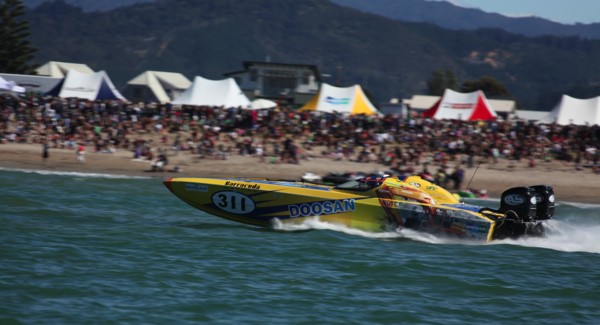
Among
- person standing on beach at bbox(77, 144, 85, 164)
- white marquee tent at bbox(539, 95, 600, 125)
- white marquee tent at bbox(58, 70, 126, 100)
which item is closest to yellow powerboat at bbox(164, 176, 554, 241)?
person standing on beach at bbox(77, 144, 85, 164)

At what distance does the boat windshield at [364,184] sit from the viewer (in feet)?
50.8

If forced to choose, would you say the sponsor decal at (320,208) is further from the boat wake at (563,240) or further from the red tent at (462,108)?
the red tent at (462,108)

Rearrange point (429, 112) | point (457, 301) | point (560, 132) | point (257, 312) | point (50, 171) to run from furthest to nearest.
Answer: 1. point (429, 112)
2. point (560, 132)
3. point (50, 171)
4. point (457, 301)
5. point (257, 312)

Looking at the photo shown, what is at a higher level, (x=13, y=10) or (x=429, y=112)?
(x=13, y=10)

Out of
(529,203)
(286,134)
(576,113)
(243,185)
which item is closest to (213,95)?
(286,134)

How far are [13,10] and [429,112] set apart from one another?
4258 cm

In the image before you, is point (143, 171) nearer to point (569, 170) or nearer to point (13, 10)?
point (569, 170)

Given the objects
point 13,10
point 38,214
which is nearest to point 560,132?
point 38,214

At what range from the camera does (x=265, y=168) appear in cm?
3116

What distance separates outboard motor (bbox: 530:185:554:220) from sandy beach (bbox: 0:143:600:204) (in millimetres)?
13714

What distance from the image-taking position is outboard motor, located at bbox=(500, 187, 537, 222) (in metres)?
15.1

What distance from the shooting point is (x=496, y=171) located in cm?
3142

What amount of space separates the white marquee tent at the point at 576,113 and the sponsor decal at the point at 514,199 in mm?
20989

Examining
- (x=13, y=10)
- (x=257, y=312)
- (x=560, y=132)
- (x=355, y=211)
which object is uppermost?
(x=13, y=10)
